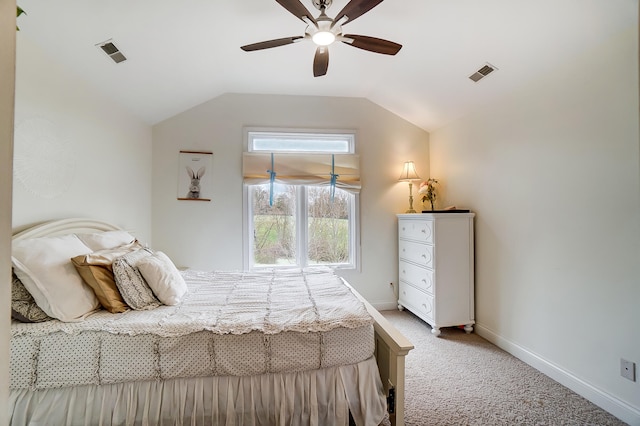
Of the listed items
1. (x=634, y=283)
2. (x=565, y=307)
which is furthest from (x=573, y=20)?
(x=565, y=307)

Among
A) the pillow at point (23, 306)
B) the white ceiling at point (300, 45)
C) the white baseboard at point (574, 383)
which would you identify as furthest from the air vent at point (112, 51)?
the white baseboard at point (574, 383)

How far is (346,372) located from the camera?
Answer: 1.46 metres

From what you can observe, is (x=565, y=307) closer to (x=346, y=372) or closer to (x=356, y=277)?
(x=346, y=372)

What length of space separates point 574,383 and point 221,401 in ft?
7.89

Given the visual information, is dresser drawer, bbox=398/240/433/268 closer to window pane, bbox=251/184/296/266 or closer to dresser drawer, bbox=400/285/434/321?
dresser drawer, bbox=400/285/434/321

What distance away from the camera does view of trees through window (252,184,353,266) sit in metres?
3.43

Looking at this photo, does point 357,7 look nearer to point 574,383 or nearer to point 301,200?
point 301,200

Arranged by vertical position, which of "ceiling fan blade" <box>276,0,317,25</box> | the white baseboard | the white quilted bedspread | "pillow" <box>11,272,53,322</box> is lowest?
the white baseboard

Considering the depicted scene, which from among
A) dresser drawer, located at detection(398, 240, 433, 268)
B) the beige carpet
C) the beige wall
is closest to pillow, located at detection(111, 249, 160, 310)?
the beige wall

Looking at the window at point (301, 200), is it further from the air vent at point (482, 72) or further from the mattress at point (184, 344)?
the mattress at point (184, 344)

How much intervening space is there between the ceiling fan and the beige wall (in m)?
1.31

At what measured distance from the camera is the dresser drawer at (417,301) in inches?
111

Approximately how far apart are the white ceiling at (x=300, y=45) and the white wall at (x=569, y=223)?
0.80ft

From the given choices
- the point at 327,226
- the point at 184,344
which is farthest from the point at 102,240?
the point at 327,226
